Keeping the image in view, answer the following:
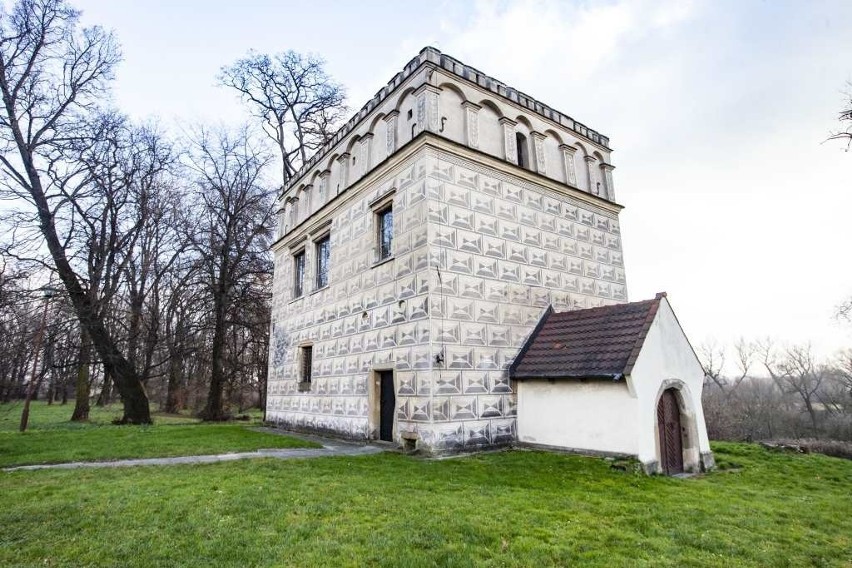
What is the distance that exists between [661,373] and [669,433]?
54.9 inches

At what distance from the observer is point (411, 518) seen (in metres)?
5.68

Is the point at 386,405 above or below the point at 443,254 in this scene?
below

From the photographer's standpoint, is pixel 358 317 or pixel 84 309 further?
pixel 84 309

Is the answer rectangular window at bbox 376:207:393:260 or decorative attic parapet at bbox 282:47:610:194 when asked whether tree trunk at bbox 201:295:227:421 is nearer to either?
decorative attic parapet at bbox 282:47:610:194

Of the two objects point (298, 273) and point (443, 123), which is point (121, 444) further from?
point (443, 123)

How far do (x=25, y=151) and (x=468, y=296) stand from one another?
58.1 ft

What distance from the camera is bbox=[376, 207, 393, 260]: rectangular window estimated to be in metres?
13.3

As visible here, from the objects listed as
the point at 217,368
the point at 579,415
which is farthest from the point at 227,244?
the point at 579,415

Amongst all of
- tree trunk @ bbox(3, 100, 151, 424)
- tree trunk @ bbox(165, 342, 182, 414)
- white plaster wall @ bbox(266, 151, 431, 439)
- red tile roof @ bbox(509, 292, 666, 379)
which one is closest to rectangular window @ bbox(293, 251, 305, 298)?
white plaster wall @ bbox(266, 151, 431, 439)

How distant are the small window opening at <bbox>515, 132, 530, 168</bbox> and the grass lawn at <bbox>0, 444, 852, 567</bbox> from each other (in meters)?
8.96

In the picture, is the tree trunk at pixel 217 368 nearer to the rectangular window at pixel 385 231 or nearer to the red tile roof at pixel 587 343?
the rectangular window at pixel 385 231

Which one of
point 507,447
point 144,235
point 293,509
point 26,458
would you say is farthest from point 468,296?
point 144,235

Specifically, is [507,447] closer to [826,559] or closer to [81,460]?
[826,559]

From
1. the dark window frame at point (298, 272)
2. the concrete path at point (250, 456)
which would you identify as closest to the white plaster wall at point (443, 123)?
the dark window frame at point (298, 272)
